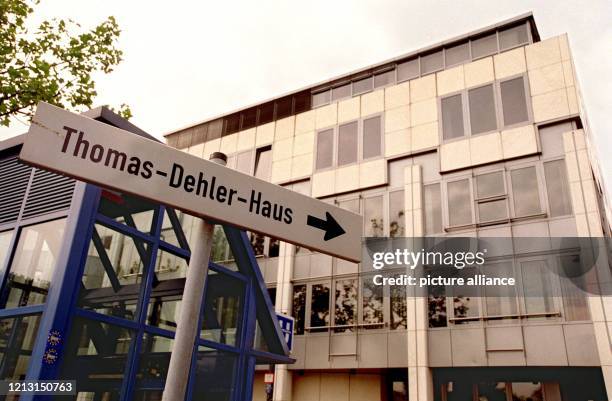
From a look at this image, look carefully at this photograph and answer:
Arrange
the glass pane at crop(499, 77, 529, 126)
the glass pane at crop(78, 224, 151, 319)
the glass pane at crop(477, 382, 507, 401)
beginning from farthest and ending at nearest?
the glass pane at crop(499, 77, 529, 126)
the glass pane at crop(477, 382, 507, 401)
the glass pane at crop(78, 224, 151, 319)

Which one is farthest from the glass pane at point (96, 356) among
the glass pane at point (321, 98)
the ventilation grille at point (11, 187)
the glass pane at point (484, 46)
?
the glass pane at point (321, 98)

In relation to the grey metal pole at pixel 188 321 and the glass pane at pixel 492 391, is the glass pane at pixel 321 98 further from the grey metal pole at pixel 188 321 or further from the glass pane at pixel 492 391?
the grey metal pole at pixel 188 321

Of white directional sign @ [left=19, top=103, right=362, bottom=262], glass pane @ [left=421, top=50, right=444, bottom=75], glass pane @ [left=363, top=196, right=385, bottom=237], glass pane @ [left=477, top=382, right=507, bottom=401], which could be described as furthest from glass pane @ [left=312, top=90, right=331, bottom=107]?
white directional sign @ [left=19, top=103, right=362, bottom=262]

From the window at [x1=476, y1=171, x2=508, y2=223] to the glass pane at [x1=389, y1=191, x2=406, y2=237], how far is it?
2890 millimetres

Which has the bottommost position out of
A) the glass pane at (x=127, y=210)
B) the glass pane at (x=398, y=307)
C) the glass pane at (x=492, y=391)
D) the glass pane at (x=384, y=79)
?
the glass pane at (x=492, y=391)

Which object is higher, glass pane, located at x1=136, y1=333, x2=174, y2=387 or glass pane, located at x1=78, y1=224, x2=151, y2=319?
glass pane, located at x1=78, y1=224, x2=151, y2=319

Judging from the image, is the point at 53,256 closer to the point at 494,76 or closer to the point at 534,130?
the point at 534,130

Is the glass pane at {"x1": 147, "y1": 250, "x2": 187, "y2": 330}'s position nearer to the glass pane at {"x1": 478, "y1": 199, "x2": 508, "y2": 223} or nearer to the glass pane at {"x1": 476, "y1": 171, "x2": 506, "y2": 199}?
the glass pane at {"x1": 478, "y1": 199, "x2": 508, "y2": 223}

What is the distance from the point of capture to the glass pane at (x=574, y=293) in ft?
48.2

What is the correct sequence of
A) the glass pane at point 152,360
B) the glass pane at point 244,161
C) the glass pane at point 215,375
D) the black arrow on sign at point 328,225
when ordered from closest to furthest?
the black arrow on sign at point 328,225, the glass pane at point 152,360, the glass pane at point 215,375, the glass pane at point 244,161

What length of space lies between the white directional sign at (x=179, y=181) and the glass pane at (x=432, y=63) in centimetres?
1894

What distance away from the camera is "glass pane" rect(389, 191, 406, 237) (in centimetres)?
1895

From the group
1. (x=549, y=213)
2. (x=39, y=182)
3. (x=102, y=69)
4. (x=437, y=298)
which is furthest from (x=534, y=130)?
(x=39, y=182)

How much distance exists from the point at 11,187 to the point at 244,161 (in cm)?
1750
